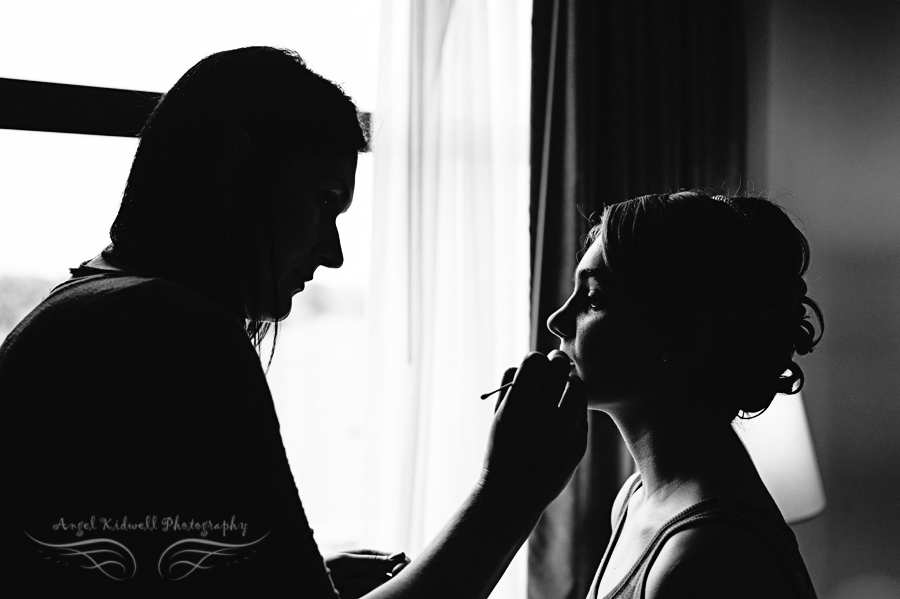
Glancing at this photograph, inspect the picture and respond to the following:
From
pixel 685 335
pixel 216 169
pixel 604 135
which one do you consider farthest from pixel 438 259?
pixel 216 169

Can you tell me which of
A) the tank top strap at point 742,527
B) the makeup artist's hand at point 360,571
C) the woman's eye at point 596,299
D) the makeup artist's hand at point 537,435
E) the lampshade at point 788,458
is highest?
the woman's eye at point 596,299

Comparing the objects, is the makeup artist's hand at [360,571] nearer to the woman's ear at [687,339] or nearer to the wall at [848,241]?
the woman's ear at [687,339]

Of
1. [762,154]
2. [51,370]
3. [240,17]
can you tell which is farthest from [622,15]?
[51,370]

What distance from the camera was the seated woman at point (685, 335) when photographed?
1016 mm

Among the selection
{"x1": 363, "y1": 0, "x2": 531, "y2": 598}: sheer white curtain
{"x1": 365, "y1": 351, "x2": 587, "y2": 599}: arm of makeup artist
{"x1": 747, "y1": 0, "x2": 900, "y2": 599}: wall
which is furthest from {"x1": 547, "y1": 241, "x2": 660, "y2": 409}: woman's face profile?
{"x1": 747, "y1": 0, "x2": 900, "y2": 599}: wall

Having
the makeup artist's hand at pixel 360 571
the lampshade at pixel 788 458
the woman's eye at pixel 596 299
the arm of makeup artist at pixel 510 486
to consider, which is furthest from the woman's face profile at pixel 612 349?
the lampshade at pixel 788 458

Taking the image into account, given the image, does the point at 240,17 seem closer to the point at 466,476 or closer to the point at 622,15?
the point at 622,15

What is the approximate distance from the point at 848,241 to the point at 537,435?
5.47 ft

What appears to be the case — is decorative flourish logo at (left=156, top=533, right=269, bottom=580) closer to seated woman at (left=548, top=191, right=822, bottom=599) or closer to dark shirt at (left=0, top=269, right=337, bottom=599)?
dark shirt at (left=0, top=269, right=337, bottom=599)

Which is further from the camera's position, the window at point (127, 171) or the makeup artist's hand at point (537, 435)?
the window at point (127, 171)

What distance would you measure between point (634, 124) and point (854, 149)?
585 millimetres

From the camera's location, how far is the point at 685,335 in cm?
105

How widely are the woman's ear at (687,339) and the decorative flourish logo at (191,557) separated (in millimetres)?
657

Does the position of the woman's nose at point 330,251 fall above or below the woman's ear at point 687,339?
above
